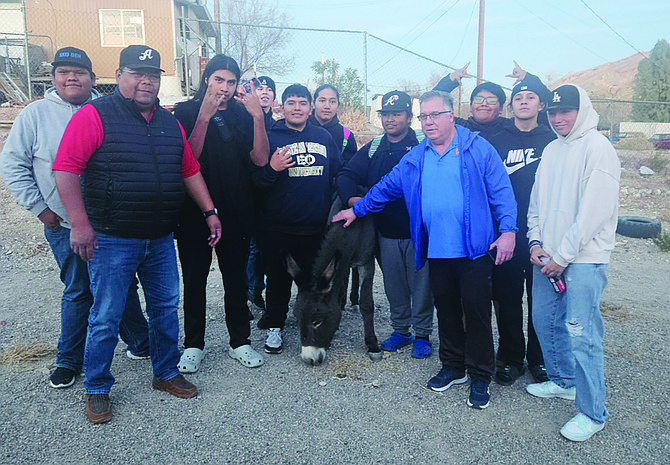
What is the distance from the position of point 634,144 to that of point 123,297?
22.1 metres

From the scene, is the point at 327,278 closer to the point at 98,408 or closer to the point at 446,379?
the point at 446,379

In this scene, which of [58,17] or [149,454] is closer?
[149,454]

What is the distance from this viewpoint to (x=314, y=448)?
3.14 m

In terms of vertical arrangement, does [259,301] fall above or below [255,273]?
below

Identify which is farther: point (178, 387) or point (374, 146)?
point (374, 146)

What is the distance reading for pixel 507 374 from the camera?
405 cm

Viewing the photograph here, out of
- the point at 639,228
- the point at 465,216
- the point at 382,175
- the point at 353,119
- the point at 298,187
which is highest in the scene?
the point at 353,119

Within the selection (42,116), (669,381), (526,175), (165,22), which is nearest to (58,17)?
(165,22)

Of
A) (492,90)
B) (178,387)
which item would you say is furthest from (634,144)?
(178,387)

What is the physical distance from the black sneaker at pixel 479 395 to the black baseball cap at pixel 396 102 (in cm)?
237

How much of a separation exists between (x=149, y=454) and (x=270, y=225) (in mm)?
2173

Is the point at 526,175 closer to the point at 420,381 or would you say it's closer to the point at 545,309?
the point at 545,309

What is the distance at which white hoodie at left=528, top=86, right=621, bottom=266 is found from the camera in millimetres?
3035

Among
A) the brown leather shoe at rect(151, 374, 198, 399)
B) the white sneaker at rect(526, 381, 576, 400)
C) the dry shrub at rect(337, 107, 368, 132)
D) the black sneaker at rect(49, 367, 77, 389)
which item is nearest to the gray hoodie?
the black sneaker at rect(49, 367, 77, 389)
